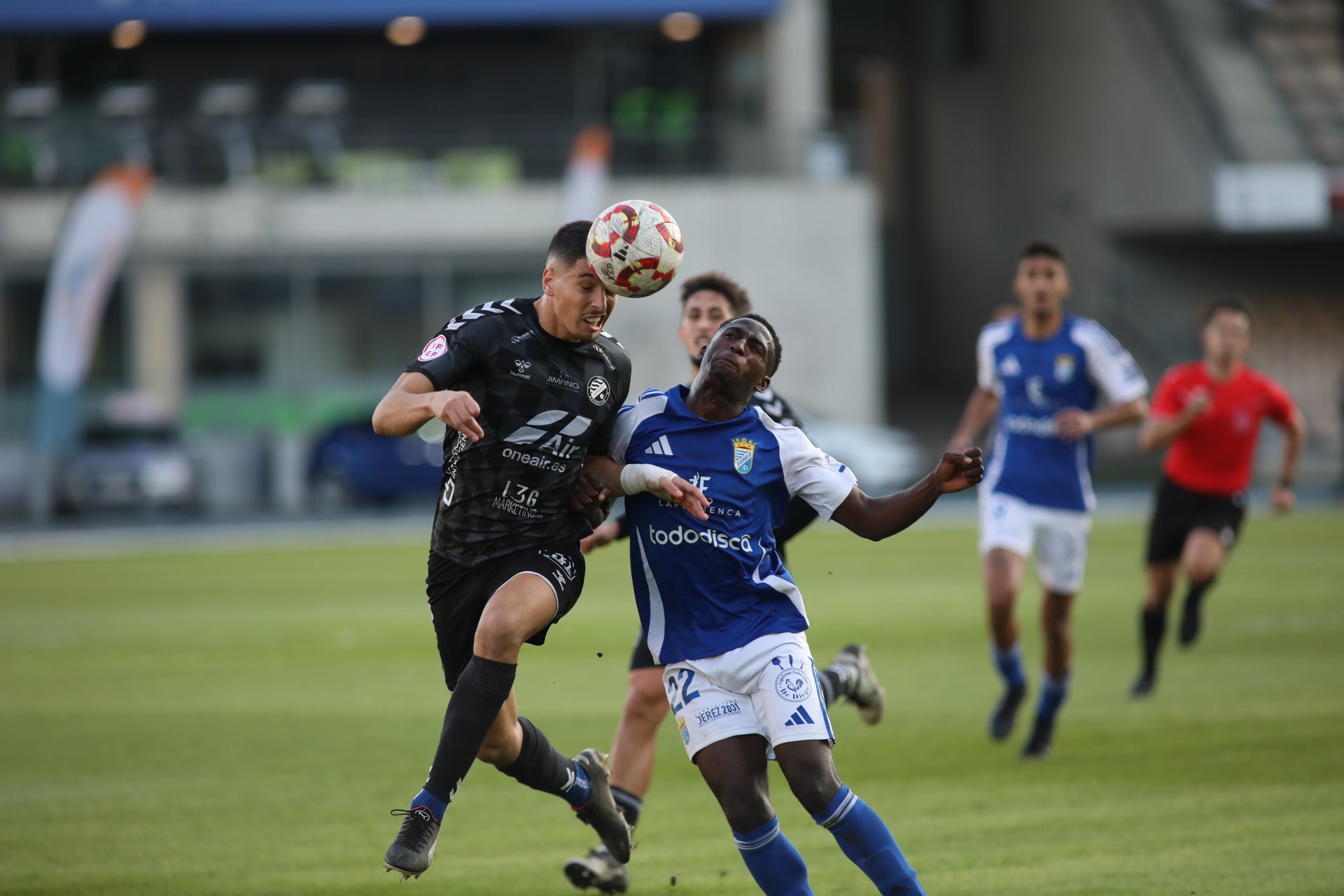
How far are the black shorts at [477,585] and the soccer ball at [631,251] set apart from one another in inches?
41.8

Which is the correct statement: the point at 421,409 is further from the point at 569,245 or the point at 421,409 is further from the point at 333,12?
the point at 333,12

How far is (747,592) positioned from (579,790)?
4.57 feet

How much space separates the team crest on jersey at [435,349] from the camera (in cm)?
578

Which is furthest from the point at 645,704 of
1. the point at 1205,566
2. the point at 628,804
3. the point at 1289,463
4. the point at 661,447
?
the point at 1289,463

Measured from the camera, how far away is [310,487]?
103 feet

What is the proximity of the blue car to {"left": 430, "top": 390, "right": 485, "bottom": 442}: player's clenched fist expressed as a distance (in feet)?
80.7

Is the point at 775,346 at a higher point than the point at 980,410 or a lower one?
higher

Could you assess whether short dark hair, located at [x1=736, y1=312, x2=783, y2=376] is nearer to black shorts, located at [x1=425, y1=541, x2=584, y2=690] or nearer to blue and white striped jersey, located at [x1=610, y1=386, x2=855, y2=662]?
blue and white striped jersey, located at [x1=610, y1=386, x2=855, y2=662]

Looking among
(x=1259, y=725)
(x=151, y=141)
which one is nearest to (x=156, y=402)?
(x=151, y=141)

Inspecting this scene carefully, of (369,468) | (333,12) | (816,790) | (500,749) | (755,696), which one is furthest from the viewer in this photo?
(333,12)

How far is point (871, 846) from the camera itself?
5203 mm

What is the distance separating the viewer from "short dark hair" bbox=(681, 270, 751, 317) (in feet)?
23.5

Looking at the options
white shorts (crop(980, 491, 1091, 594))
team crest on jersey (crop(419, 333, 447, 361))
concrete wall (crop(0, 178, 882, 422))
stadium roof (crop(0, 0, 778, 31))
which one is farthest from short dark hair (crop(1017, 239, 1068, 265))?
stadium roof (crop(0, 0, 778, 31))

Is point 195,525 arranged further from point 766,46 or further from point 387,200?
point 766,46
